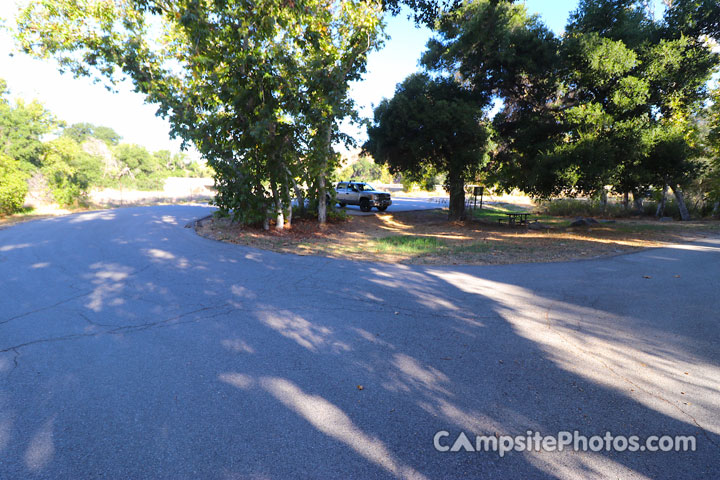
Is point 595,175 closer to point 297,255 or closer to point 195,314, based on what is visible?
point 297,255

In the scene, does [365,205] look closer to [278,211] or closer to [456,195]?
[456,195]

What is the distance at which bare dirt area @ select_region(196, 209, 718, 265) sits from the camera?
9.30m

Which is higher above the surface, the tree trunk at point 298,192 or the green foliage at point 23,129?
the green foliage at point 23,129

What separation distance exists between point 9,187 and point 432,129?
856 inches

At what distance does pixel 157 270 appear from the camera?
7.25 m

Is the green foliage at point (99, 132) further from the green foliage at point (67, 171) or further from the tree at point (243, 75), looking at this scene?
the tree at point (243, 75)

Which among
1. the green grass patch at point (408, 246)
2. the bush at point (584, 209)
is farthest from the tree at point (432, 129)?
the bush at point (584, 209)

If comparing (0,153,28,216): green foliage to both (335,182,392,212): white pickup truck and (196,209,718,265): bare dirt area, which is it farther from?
(335,182,392,212): white pickup truck

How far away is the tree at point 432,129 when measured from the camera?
47.3 feet

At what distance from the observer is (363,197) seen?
2447 cm

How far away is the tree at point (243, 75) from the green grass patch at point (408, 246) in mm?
4598

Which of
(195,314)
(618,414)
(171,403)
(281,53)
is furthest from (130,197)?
(618,414)

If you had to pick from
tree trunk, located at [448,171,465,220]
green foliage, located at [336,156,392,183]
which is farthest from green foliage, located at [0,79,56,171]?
green foliage, located at [336,156,392,183]

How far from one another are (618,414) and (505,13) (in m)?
16.1
